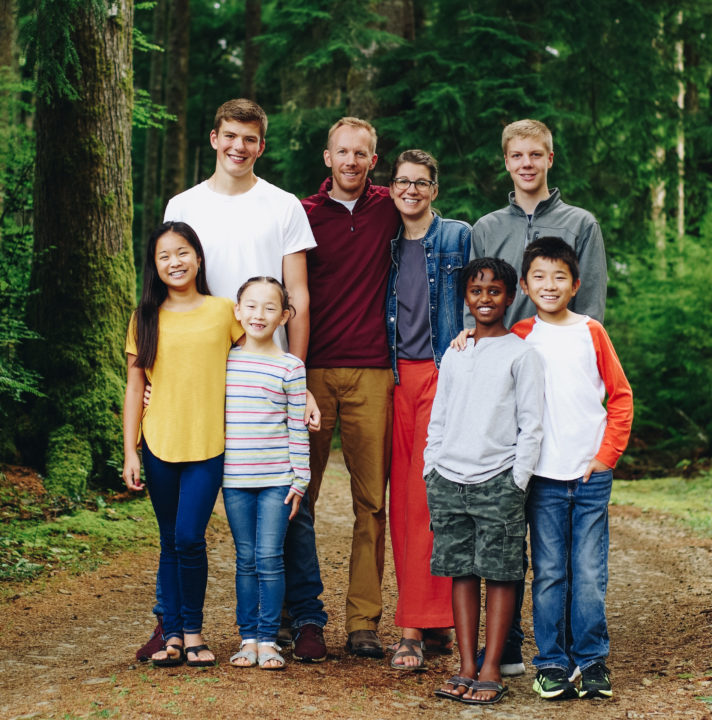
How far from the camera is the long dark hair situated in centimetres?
400

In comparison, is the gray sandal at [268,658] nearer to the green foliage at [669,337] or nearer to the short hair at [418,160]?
the short hair at [418,160]

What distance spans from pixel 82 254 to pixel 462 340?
4.61m

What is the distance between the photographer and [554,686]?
3.88 meters

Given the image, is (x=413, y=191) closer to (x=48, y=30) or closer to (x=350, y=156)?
(x=350, y=156)

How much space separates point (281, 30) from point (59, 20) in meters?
8.30

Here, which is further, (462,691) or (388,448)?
(388,448)

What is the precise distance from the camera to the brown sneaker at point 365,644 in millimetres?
4461

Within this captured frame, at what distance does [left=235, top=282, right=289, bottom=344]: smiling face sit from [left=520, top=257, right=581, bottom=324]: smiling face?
3.96 ft

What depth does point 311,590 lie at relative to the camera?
4.41 meters

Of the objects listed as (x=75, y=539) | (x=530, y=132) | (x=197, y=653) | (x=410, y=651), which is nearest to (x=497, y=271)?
(x=530, y=132)

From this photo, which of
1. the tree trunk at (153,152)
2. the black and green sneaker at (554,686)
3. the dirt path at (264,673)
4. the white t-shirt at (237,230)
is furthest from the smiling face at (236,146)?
the tree trunk at (153,152)

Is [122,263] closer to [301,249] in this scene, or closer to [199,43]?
[301,249]

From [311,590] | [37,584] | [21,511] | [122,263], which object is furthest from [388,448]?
[122,263]

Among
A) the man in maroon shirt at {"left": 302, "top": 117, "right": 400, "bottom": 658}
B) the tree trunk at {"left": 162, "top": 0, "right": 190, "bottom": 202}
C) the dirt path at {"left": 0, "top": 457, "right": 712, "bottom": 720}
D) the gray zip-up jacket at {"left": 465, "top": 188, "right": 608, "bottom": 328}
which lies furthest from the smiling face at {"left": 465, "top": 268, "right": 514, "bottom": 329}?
the tree trunk at {"left": 162, "top": 0, "right": 190, "bottom": 202}
